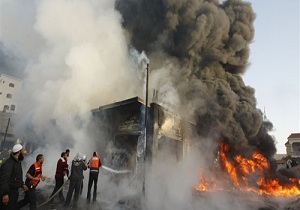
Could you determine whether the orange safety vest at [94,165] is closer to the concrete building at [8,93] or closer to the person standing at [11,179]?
the person standing at [11,179]

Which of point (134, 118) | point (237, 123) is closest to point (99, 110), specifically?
point (134, 118)

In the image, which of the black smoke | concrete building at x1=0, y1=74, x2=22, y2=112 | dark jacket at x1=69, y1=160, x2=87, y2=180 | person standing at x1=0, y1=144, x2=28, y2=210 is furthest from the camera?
concrete building at x1=0, y1=74, x2=22, y2=112

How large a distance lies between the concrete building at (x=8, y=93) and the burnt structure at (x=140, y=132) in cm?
4346

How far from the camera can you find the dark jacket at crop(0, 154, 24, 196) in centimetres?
415

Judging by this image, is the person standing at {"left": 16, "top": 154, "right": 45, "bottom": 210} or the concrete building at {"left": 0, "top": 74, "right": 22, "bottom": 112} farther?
the concrete building at {"left": 0, "top": 74, "right": 22, "bottom": 112}

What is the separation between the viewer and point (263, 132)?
2003cm

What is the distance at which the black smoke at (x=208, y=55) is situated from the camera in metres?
16.7

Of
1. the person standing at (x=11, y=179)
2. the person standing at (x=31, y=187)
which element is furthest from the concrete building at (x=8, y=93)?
the person standing at (x=11, y=179)

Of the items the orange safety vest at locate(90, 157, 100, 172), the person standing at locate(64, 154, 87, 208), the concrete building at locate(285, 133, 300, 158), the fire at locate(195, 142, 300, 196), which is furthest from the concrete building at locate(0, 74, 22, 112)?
the concrete building at locate(285, 133, 300, 158)

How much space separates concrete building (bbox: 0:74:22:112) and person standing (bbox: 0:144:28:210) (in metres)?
51.1

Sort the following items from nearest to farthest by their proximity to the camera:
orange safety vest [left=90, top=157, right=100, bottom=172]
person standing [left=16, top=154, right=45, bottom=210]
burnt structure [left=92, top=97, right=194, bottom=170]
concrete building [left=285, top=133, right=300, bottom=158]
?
person standing [left=16, top=154, right=45, bottom=210] → orange safety vest [left=90, top=157, right=100, bottom=172] → burnt structure [left=92, top=97, right=194, bottom=170] → concrete building [left=285, top=133, right=300, bottom=158]

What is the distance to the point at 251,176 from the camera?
54.4 ft

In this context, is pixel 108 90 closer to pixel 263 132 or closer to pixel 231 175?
pixel 231 175

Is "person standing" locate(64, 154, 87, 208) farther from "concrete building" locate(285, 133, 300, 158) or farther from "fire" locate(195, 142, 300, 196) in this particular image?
"concrete building" locate(285, 133, 300, 158)
